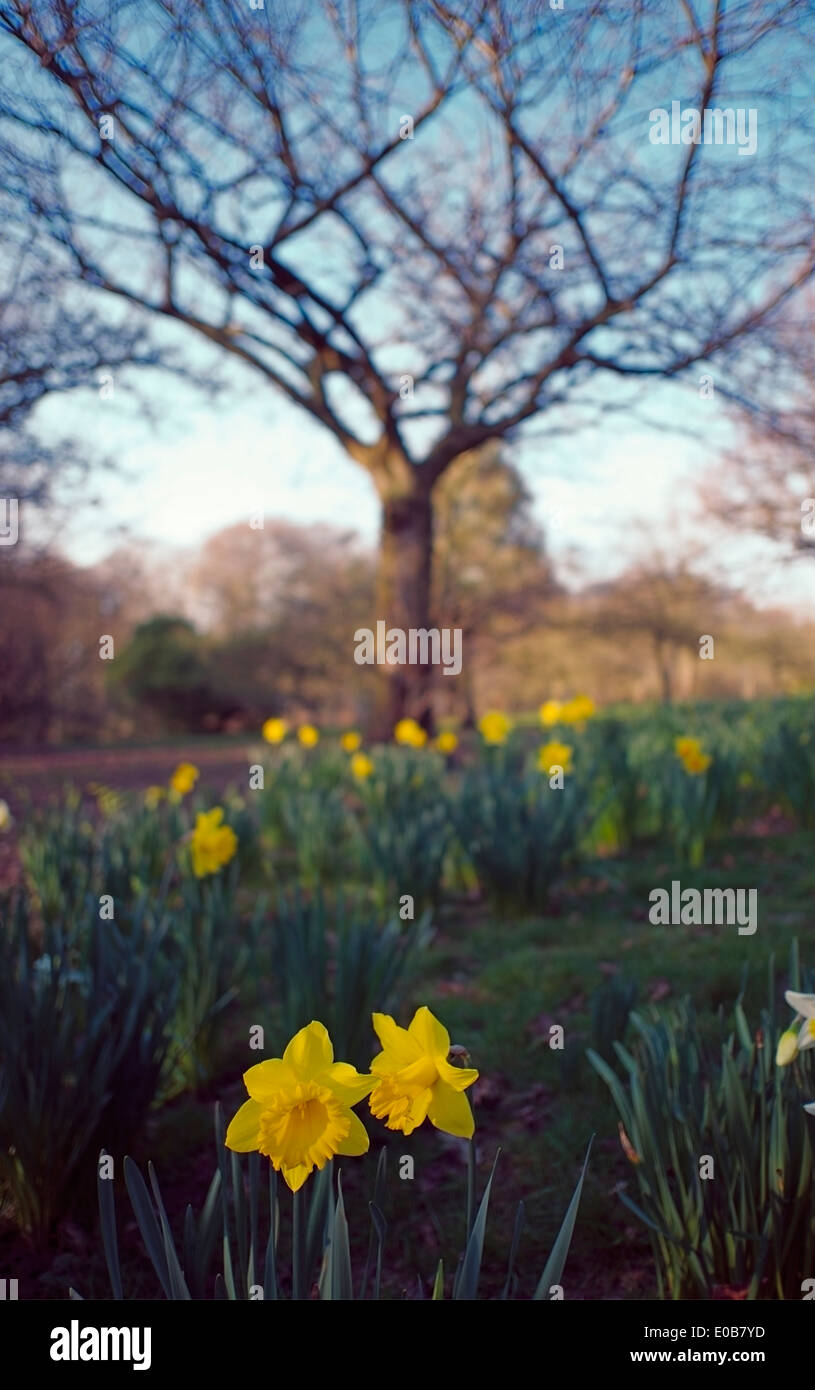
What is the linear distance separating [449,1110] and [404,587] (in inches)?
289

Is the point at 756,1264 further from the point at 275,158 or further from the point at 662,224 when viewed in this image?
the point at 662,224

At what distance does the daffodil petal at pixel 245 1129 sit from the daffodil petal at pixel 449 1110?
0.56ft

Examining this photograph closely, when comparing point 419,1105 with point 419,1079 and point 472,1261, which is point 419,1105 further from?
point 472,1261

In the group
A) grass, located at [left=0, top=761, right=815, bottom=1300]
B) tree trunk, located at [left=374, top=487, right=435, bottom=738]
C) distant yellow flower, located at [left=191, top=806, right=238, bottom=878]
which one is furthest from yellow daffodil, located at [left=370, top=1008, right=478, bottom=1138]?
tree trunk, located at [left=374, top=487, right=435, bottom=738]

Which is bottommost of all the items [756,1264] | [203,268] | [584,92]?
[756,1264]

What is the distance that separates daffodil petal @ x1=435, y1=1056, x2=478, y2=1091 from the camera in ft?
2.93

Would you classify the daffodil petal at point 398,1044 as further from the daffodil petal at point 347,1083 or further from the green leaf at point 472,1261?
the green leaf at point 472,1261

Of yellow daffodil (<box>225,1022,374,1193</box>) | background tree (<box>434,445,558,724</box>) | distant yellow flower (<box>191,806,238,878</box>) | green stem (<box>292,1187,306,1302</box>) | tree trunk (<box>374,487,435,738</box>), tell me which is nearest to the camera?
yellow daffodil (<box>225,1022,374,1193</box>)

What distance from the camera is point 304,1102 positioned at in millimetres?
913

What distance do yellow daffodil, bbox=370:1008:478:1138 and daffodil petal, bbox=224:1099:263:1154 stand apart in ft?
0.40

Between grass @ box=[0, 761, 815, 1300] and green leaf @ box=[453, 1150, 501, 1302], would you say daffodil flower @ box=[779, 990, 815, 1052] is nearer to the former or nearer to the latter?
green leaf @ box=[453, 1150, 501, 1302]
